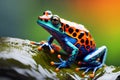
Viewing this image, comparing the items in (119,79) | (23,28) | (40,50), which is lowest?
(119,79)

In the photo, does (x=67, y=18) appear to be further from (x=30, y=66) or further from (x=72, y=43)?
(x=30, y=66)

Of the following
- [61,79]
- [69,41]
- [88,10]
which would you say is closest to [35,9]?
[88,10]

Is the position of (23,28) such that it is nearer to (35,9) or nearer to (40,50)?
(35,9)

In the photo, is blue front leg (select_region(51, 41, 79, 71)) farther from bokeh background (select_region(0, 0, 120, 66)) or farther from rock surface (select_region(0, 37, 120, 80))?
bokeh background (select_region(0, 0, 120, 66))

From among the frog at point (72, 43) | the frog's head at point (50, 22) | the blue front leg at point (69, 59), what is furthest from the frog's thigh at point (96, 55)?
the frog's head at point (50, 22)

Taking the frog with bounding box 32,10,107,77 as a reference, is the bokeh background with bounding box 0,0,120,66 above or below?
above


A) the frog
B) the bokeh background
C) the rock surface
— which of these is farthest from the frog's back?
the bokeh background

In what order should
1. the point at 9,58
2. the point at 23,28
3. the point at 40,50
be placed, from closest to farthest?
the point at 9,58 → the point at 40,50 → the point at 23,28
